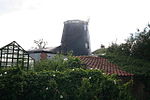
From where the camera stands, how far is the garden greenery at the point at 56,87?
955 centimetres

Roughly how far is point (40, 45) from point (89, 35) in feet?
69.2

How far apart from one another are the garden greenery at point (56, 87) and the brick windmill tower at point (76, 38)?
71.1 feet

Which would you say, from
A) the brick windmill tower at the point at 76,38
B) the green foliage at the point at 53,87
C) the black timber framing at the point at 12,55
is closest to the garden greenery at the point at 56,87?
the green foliage at the point at 53,87

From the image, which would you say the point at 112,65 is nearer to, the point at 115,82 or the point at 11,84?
the point at 115,82

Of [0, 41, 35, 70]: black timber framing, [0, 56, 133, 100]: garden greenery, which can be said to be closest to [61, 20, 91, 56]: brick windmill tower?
[0, 41, 35, 70]: black timber framing

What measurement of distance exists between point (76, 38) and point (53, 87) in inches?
931

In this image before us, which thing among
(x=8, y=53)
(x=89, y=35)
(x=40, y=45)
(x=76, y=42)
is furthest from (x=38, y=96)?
(x=40, y=45)

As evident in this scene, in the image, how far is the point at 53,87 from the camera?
9992 millimetres

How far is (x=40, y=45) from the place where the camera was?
2109 inches

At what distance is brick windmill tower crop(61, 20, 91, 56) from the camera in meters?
32.7

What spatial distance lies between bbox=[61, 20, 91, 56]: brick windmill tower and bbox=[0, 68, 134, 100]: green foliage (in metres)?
21.7

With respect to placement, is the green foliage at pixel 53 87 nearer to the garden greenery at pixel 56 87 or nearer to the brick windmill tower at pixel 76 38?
the garden greenery at pixel 56 87

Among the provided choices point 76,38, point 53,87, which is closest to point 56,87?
point 53,87

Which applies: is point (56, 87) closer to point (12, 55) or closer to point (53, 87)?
point (53, 87)
